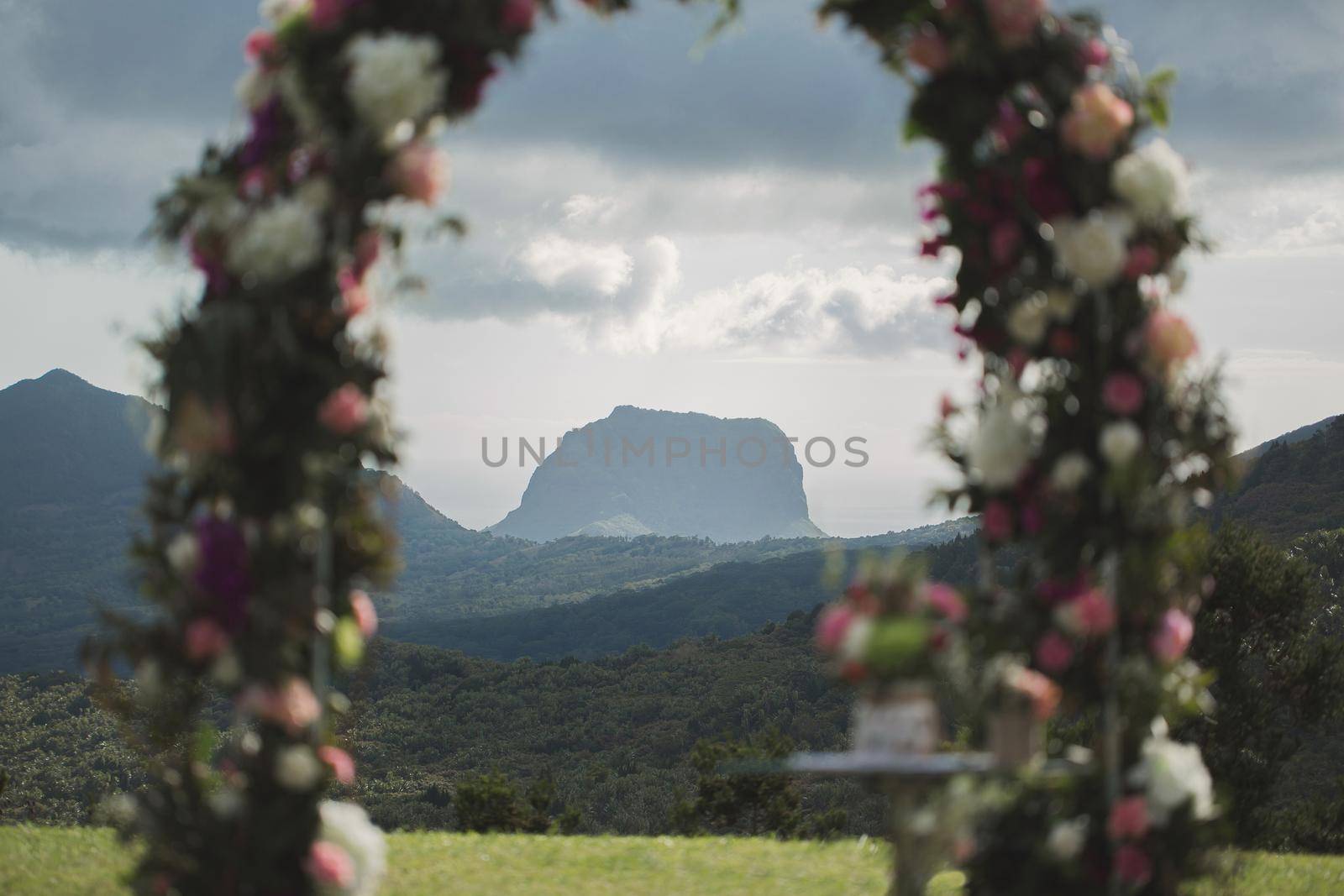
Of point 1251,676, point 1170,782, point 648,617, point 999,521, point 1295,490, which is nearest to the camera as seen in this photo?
point 1170,782

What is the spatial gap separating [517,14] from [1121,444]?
315 centimetres

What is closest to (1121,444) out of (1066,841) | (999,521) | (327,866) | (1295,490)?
(999,521)

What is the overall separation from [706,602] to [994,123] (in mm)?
81615

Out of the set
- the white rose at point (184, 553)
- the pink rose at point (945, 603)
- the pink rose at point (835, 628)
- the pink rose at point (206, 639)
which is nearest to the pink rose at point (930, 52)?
the pink rose at point (945, 603)

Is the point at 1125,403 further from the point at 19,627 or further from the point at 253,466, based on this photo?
the point at 19,627

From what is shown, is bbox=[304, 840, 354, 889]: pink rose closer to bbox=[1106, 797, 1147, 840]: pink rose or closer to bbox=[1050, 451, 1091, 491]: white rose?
bbox=[1106, 797, 1147, 840]: pink rose

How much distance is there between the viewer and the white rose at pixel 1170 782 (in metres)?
5.39

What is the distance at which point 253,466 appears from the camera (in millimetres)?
4855

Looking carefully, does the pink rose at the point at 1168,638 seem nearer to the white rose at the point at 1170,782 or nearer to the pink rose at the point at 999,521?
the white rose at the point at 1170,782

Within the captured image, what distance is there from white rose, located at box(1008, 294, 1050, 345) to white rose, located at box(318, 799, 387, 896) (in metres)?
3.51

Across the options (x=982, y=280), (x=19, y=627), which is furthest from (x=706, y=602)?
(x=982, y=280)

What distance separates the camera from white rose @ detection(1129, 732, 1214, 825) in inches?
212

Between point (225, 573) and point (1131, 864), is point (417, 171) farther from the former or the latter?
point (1131, 864)

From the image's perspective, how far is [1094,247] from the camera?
535 cm
